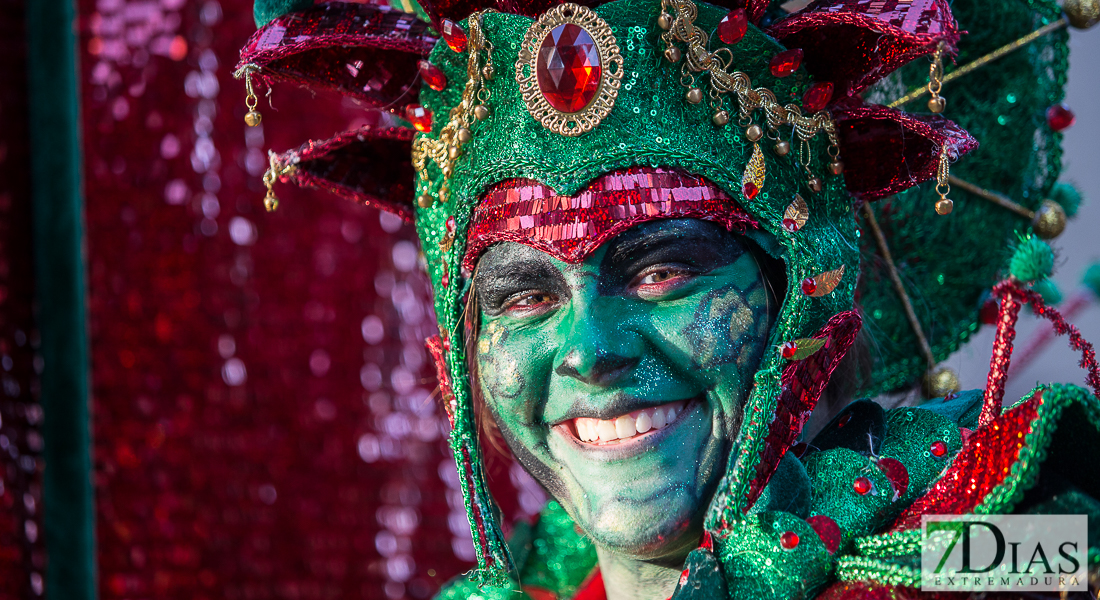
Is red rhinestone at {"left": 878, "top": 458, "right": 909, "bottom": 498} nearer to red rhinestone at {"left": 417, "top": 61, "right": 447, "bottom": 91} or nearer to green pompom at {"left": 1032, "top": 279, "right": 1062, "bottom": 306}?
green pompom at {"left": 1032, "top": 279, "right": 1062, "bottom": 306}

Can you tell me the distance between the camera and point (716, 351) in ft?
3.90

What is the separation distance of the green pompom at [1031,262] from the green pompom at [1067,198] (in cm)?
46

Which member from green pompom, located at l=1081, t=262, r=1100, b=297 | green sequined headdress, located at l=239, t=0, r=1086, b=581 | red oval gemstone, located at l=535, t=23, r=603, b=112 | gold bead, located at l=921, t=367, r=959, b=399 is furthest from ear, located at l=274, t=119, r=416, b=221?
green pompom, located at l=1081, t=262, r=1100, b=297

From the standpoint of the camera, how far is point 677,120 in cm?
Answer: 121

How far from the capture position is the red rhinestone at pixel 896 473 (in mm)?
1179

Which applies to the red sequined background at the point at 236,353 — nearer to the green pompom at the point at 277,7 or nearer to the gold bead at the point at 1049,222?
the green pompom at the point at 277,7

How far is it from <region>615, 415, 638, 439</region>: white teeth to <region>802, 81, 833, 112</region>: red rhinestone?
0.46 m

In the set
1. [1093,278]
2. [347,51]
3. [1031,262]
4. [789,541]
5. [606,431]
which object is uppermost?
[347,51]

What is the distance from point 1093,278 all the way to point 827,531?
0.97 m

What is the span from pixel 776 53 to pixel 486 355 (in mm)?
531

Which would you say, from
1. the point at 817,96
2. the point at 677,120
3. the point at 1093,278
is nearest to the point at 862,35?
the point at 817,96

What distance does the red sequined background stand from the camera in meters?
2.54

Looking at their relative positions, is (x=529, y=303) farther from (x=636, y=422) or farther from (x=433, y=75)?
(x=433, y=75)

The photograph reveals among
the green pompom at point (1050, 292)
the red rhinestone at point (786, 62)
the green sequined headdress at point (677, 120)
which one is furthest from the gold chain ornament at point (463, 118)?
the green pompom at point (1050, 292)
